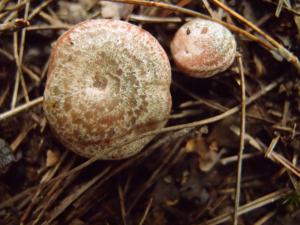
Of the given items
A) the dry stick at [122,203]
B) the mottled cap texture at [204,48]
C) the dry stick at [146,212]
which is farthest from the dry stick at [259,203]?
the mottled cap texture at [204,48]

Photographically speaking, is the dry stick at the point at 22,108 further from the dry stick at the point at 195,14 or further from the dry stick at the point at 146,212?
the dry stick at the point at 146,212

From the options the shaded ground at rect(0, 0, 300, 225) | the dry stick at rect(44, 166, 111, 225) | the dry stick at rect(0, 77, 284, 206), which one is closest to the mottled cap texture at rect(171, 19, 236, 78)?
the shaded ground at rect(0, 0, 300, 225)

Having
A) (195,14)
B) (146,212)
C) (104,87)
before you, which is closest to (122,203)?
(146,212)

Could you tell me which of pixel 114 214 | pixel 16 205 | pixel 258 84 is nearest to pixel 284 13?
pixel 258 84

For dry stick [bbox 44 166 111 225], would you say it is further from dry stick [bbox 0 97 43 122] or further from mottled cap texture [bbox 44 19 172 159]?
dry stick [bbox 0 97 43 122]

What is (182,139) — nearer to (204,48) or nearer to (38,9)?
(204,48)

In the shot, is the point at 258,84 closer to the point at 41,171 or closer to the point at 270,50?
the point at 270,50
